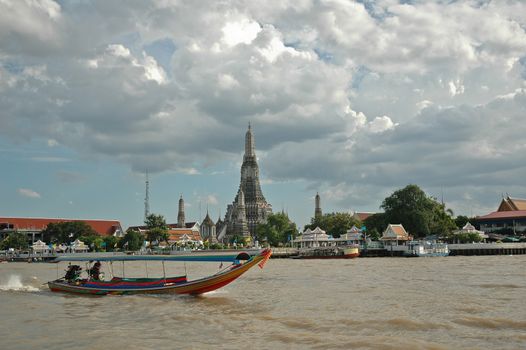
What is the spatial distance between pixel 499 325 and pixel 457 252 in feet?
201

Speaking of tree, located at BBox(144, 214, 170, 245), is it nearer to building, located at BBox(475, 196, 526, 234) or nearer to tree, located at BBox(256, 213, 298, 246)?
tree, located at BBox(256, 213, 298, 246)

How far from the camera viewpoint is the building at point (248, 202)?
14925cm

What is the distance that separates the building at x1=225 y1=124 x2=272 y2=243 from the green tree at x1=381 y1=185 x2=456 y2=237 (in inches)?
2465

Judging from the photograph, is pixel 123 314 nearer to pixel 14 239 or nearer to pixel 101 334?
pixel 101 334

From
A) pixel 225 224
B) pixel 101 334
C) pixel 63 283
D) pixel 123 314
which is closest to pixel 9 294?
pixel 63 283

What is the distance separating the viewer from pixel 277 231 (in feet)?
396

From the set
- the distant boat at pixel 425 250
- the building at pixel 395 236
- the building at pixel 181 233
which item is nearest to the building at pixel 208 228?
the building at pixel 181 233

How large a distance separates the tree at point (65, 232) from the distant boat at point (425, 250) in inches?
2664

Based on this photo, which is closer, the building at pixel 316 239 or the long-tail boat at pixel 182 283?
the long-tail boat at pixel 182 283

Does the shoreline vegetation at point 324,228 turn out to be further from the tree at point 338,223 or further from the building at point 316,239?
the building at point 316,239

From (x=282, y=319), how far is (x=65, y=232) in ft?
334

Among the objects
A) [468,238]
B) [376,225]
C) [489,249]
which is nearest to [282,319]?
[489,249]

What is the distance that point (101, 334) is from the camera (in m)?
15.7

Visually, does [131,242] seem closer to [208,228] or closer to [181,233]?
[181,233]
